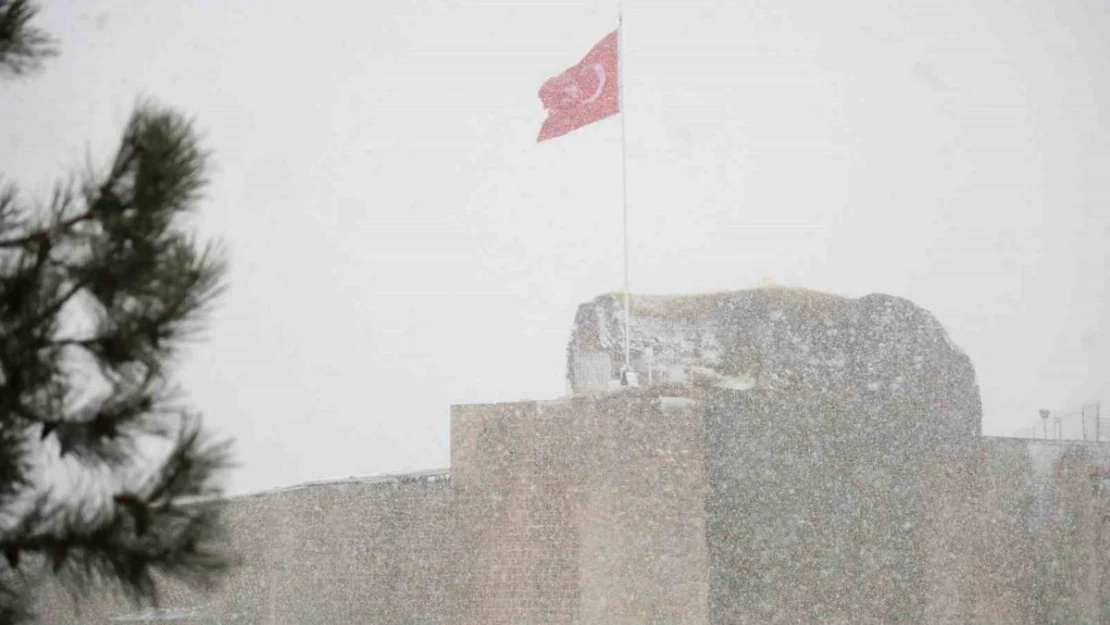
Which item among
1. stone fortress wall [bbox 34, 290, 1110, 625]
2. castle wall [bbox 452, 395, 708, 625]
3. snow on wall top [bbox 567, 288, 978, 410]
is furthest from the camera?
snow on wall top [bbox 567, 288, 978, 410]

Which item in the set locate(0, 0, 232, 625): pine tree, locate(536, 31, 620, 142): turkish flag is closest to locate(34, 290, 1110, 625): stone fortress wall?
locate(536, 31, 620, 142): turkish flag

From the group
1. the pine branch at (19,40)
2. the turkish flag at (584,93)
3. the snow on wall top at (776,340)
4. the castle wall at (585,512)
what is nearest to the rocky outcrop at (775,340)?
the snow on wall top at (776,340)

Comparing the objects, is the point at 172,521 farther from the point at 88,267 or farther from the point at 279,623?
the point at 279,623

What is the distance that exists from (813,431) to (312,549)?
5.93 meters

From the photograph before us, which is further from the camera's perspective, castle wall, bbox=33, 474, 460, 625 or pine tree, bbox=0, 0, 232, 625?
castle wall, bbox=33, 474, 460, 625

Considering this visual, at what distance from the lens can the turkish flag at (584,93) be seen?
1336cm

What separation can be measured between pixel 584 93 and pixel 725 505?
4.78m

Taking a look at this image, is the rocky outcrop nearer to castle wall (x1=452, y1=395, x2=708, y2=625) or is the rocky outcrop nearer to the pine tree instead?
castle wall (x1=452, y1=395, x2=708, y2=625)

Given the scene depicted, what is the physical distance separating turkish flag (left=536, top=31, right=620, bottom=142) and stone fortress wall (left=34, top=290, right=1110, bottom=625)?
208 centimetres

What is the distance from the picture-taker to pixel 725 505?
11.4 metres

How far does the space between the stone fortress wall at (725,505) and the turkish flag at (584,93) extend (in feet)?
6.81

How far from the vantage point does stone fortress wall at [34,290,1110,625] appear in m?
11.3

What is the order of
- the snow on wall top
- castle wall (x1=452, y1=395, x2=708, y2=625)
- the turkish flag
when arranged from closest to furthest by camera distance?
castle wall (x1=452, y1=395, x2=708, y2=625), the turkish flag, the snow on wall top

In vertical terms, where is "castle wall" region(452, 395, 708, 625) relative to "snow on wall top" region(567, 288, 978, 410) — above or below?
below
